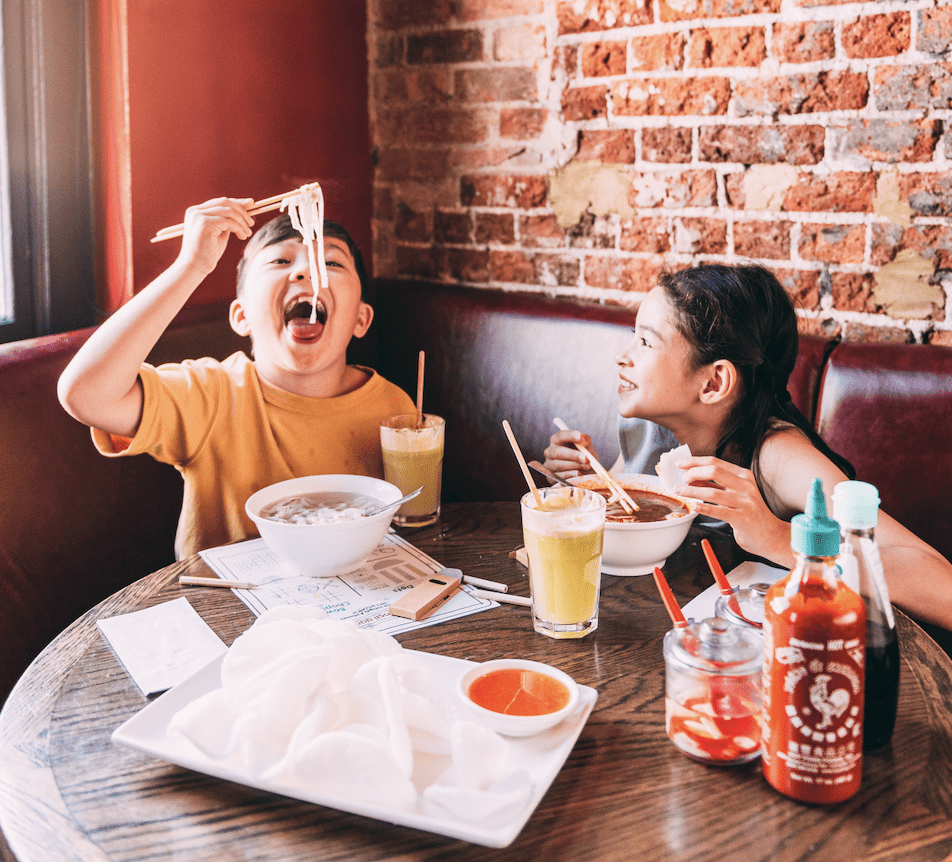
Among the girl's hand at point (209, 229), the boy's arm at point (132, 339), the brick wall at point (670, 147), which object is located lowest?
the boy's arm at point (132, 339)

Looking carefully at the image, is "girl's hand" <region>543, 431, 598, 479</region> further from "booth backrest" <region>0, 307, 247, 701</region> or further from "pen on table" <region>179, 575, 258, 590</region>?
"booth backrest" <region>0, 307, 247, 701</region>

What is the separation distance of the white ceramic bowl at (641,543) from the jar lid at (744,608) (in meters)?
0.22

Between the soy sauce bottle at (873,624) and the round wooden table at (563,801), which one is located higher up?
the soy sauce bottle at (873,624)

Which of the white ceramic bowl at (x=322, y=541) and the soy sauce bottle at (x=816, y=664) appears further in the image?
the white ceramic bowl at (x=322, y=541)

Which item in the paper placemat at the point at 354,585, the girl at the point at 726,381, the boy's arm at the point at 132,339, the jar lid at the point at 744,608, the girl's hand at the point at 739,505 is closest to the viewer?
the jar lid at the point at 744,608

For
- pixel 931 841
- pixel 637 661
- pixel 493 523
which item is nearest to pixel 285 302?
pixel 493 523

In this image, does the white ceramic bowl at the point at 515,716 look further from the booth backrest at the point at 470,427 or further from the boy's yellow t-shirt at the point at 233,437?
the booth backrest at the point at 470,427

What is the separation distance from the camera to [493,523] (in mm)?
1476

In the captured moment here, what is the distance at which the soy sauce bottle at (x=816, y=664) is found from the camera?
0.66 metres

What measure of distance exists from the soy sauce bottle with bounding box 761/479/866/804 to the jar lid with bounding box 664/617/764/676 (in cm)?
6

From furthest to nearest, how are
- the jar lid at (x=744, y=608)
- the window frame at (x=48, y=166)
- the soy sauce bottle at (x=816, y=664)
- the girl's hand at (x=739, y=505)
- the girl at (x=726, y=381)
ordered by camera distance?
the window frame at (x=48, y=166) → the girl at (x=726, y=381) → the girl's hand at (x=739, y=505) → the jar lid at (x=744, y=608) → the soy sauce bottle at (x=816, y=664)

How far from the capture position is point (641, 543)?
1189mm

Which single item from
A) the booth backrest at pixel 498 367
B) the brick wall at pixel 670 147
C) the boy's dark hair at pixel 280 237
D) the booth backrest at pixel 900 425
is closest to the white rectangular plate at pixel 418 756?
the boy's dark hair at pixel 280 237

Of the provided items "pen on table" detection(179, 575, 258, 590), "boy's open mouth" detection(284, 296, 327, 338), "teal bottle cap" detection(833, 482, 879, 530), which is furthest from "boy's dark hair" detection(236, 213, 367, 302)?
"teal bottle cap" detection(833, 482, 879, 530)
